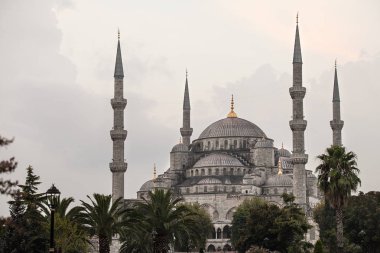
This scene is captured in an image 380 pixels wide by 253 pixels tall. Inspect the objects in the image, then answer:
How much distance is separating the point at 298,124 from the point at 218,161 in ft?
98.0

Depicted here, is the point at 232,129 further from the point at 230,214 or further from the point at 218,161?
the point at 230,214

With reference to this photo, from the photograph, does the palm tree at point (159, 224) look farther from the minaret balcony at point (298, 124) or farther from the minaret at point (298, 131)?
the minaret balcony at point (298, 124)

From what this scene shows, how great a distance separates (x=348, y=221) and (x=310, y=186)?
4905cm

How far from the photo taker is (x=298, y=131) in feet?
325

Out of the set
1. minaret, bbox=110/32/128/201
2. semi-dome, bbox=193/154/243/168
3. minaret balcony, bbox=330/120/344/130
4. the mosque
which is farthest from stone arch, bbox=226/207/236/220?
minaret, bbox=110/32/128/201

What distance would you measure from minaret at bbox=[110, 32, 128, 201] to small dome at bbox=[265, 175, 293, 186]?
26129 millimetres

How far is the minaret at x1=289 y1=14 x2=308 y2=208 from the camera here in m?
98.2

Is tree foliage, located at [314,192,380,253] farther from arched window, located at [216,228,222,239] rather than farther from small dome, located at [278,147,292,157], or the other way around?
small dome, located at [278,147,292,157]

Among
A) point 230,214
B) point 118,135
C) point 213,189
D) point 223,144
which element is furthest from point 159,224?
point 223,144

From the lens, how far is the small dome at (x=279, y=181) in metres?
120

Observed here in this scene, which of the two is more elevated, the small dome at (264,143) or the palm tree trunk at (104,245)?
the small dome at (264,143)

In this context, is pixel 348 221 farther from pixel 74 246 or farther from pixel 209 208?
pixel 209 208

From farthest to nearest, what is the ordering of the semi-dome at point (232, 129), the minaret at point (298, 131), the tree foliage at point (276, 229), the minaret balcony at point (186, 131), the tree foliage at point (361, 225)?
the semi-dome at point (232, 129) → the minaret balcony at point (186, 131) → the minaret at point (298, 131) → the tree foliage at point (361, 225) → the tree foliage at point (276, 229)

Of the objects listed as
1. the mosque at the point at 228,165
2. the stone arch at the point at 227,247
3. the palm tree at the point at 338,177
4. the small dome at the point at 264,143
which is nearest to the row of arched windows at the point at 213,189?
the mosque at the point at 228,165
